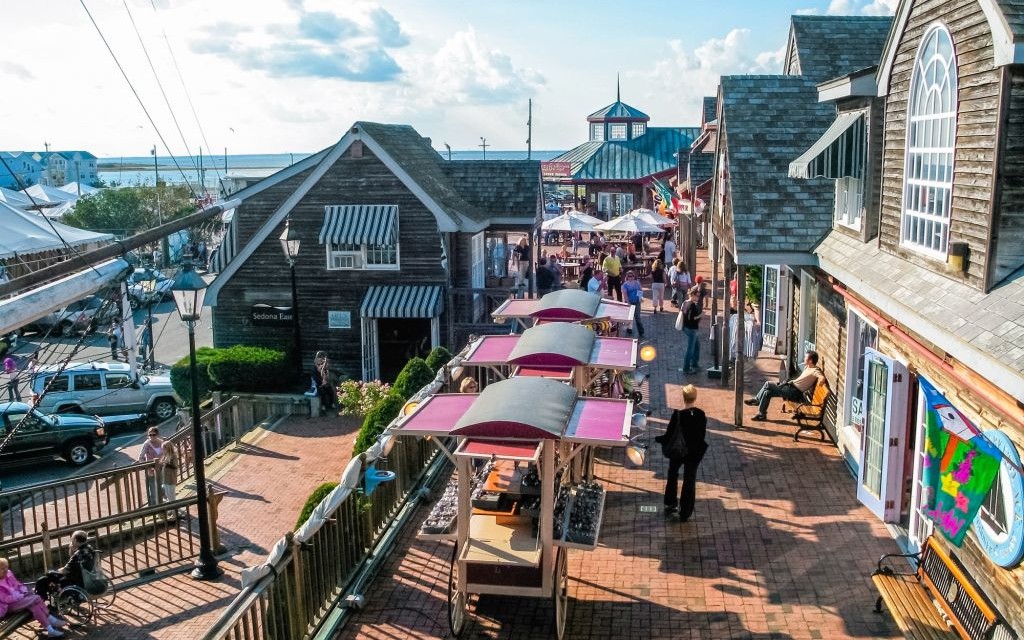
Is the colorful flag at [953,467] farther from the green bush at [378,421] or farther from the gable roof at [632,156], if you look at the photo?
the gable roof at [632,156]

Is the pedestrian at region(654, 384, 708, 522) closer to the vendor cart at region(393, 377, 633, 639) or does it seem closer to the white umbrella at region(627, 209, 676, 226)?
the vendor cart at region(393, 377, 633, 639)

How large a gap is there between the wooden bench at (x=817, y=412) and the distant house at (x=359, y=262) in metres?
9.85

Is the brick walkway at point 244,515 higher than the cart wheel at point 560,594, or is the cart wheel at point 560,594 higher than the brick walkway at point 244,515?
the cart wheel at point 560,594

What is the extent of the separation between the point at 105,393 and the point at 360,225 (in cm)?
794

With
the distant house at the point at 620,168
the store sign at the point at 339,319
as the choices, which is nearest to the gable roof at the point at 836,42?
the store sign at the point at 339,319

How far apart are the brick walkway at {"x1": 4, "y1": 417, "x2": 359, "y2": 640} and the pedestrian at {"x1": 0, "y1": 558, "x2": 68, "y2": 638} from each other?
249mm

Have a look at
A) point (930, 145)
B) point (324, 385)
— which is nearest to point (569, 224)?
point (324, 385)

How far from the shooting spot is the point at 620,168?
52.5 meters

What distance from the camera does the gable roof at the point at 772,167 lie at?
15.7 m

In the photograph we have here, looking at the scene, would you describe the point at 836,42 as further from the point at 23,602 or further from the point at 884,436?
the point at 23,602

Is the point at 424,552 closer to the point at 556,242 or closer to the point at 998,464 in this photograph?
the point at 998,464

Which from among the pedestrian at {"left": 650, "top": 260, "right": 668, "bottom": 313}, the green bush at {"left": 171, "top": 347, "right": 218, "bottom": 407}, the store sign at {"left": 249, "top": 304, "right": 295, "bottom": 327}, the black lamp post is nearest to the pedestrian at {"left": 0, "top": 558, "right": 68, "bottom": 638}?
the green bush at {"left": 171, "top": 347, "right": 218, "bottom": 407}

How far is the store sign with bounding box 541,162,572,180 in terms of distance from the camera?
52.0 meters

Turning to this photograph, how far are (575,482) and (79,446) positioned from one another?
14690 millimetres
